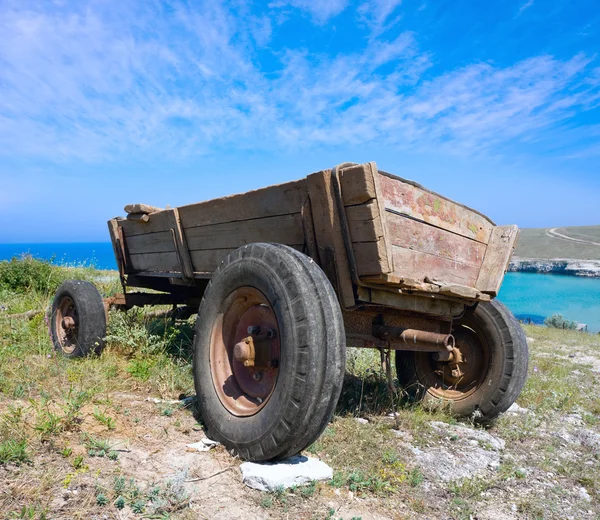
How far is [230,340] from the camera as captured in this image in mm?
2975

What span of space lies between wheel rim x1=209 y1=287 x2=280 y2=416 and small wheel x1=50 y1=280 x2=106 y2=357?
2.07 m

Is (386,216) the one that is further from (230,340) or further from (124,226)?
(124,226)

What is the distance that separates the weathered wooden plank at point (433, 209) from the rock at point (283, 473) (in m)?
1.52

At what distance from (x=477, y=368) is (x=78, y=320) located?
12.9 ft

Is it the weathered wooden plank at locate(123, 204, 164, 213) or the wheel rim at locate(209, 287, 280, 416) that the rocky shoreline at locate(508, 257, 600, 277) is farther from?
the wheel rim at locate(209, 287, 280, 416)

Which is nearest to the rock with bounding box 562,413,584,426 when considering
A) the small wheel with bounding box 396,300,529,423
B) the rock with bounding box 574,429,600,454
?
the rock with bounding box 574,429,600,454

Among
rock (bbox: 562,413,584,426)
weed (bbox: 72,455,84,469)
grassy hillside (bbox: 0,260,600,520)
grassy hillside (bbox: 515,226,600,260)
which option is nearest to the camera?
grassy hillside (bbox: 0,260,600,520)

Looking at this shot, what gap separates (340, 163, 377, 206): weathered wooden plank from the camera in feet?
7.95

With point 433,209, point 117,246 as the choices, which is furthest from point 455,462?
point 117,246

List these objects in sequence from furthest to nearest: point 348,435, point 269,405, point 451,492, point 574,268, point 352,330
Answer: point 574,268
point 352,330
point 348,435
point 451,492
point 269,405

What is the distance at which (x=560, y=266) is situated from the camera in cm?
4962

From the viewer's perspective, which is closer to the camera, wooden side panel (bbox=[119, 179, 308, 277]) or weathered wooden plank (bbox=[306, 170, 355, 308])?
weathered wooden plank (bbox=[306, 170, 355, 308])

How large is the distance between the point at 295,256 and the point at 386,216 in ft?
2.04

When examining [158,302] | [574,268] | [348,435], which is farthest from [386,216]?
[574,268]
